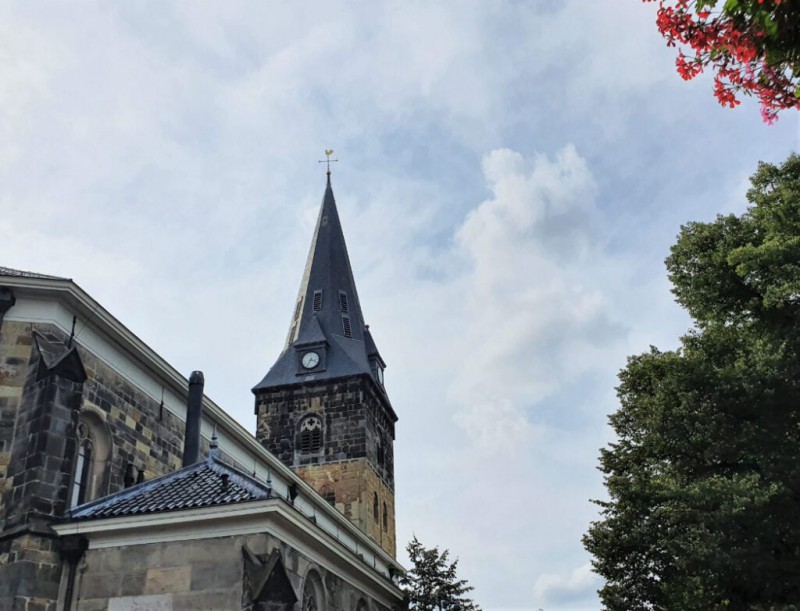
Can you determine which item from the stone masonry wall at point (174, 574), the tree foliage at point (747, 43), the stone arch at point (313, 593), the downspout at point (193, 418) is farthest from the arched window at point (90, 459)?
the tree foliage at point (747, 43)

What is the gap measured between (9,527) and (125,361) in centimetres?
489

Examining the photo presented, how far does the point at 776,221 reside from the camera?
17.7 m

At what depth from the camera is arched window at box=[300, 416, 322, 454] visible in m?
35.3

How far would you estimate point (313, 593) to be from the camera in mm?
13586

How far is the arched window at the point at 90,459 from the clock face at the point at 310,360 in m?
20.7

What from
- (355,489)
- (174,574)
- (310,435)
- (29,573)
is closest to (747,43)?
(174,574)

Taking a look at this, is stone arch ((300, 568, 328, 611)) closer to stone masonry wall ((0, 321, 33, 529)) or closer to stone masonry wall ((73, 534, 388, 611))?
stone masonry wall ((73, 534, 388, 611))

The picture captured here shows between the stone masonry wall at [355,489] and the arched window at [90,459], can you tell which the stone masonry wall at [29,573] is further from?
the stone masonry wall at [355,489]

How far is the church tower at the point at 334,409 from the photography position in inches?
1347

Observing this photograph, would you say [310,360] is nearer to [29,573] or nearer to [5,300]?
[5,300]

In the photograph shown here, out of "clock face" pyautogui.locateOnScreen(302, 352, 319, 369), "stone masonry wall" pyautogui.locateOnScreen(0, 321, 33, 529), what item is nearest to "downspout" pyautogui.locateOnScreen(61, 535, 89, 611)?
"stone masonry wall" pyautogui.locateOnScreen(0, 321, 33, 529)

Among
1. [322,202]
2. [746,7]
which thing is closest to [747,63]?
[746,7]

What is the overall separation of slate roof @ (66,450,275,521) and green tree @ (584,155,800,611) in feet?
29.9

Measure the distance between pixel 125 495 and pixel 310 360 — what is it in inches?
897
